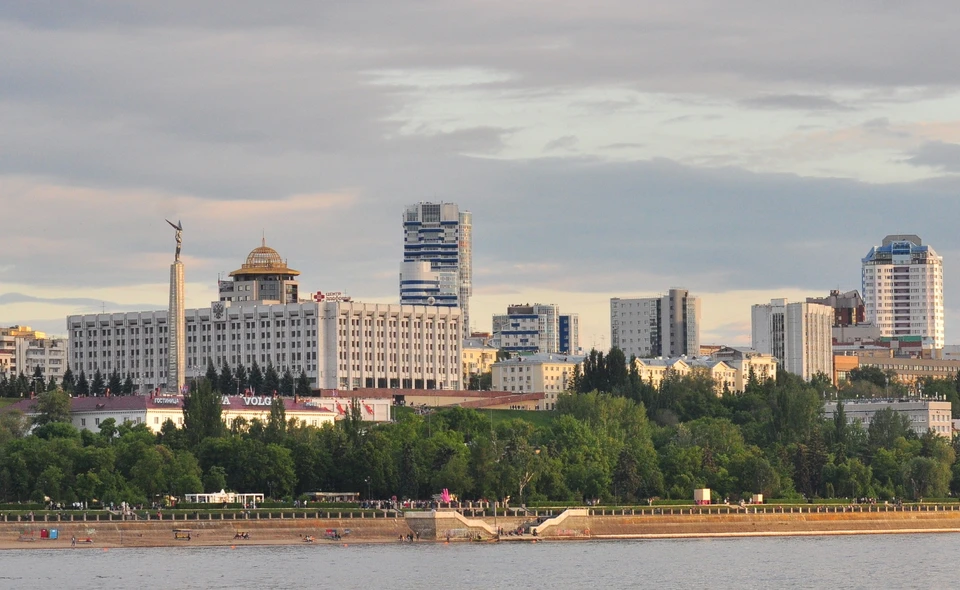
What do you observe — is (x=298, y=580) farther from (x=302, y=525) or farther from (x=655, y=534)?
(x=655, y=534)

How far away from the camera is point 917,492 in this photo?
637 ft

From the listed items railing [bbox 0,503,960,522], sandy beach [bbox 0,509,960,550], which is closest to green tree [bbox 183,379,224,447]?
railing [bbox 0,503,960,522]

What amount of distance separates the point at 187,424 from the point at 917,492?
67.8 metres

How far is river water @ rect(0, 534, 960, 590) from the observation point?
122 metres

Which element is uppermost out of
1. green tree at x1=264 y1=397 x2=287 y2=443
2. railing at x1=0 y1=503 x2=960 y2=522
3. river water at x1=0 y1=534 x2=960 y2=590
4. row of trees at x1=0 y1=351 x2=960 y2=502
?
green tree at x1=264 y1=397 x2=287 y2=443

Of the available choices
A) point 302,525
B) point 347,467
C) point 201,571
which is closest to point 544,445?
point 347,467

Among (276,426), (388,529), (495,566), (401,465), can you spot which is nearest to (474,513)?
(388,529)

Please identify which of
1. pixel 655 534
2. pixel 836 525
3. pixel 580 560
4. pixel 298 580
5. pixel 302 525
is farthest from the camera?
pixel 836 525

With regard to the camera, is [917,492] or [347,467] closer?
[347,467]

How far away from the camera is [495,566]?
5246 inches

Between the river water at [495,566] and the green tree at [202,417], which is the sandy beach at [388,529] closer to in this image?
the river water at [495,566]

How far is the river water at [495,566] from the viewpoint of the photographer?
401ft

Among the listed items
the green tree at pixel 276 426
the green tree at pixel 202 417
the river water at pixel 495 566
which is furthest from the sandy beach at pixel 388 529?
the green tree at pixel 202 417

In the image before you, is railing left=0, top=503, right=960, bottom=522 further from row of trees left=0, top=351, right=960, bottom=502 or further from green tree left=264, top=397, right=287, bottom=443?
green tree left=264, top=397, right=287, bottom=443
